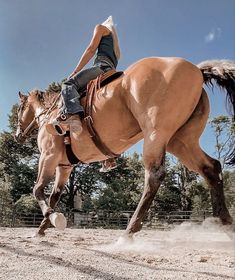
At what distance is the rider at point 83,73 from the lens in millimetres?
4434

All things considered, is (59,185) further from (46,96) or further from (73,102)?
(73,102)

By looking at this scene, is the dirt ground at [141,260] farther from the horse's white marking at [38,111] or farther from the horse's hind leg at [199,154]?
the horse's white marking at [38,111]

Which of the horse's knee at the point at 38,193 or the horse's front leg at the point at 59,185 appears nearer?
the horse's knee at the point at 38,193

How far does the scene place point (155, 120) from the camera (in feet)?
12.0

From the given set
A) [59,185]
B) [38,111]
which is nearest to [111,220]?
[38,111]

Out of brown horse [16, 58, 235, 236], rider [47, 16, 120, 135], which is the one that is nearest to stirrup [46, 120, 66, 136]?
rider [47, 16, 120, 135]

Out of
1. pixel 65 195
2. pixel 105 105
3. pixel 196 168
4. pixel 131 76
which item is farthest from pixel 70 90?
pixel 65 195

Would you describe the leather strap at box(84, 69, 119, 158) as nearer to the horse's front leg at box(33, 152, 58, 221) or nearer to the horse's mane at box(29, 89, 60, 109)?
the horse's front leg at box(33, 152, 58, 221)

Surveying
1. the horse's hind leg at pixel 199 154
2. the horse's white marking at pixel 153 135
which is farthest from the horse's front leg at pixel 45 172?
the horse's white marking at pixel 153 135

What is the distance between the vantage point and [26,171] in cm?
3281

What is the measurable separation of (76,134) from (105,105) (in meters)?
0.74

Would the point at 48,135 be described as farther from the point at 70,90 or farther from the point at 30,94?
the point at 30,94

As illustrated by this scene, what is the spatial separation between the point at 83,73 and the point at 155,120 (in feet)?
5.12

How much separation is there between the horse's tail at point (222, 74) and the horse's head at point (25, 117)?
390 centimetres
